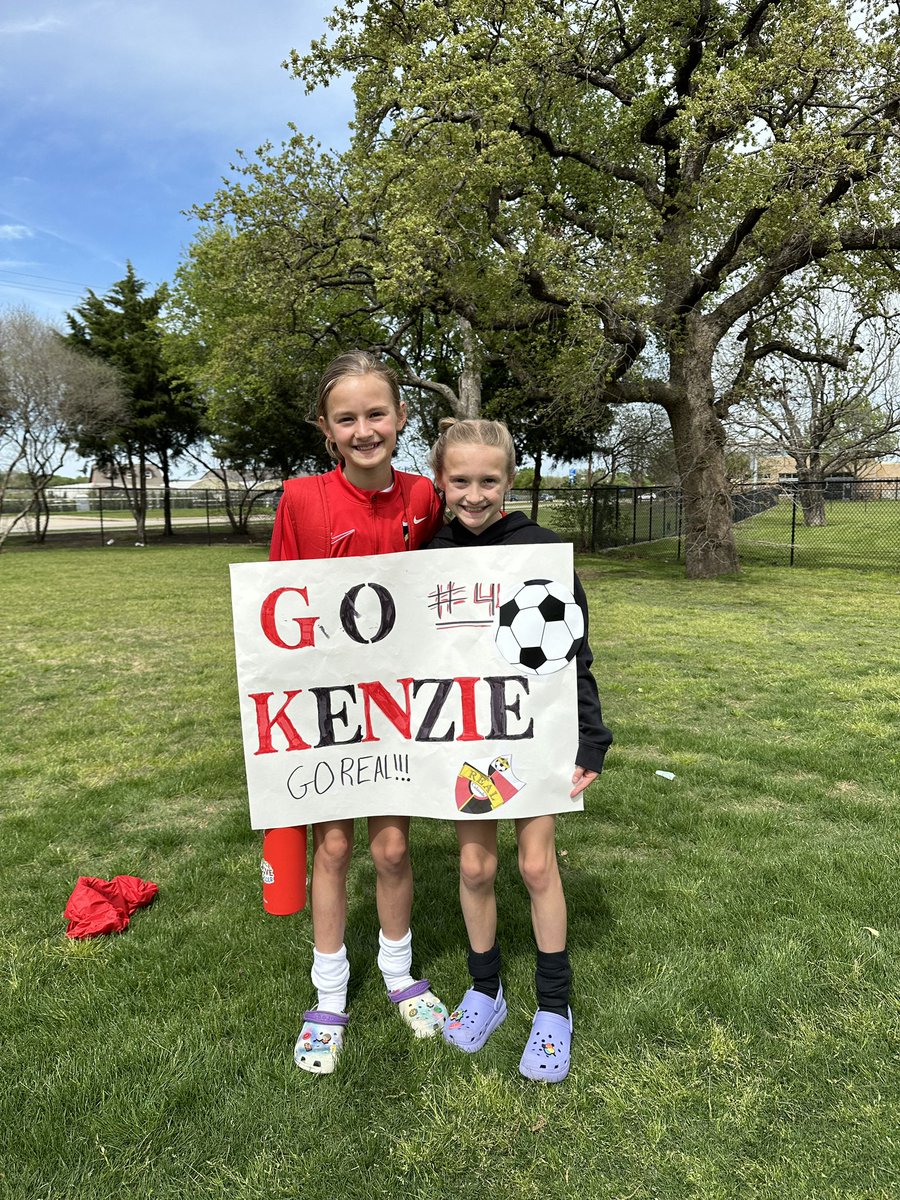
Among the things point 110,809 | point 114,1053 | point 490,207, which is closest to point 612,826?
point 114,1053

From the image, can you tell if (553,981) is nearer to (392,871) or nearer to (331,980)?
(392,871)

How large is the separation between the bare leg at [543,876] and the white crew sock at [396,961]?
48cm

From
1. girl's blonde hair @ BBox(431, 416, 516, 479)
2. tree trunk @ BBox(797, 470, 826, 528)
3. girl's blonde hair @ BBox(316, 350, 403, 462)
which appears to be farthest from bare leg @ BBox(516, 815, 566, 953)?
tree trunk @ BBox(797, 470, 826, 528)

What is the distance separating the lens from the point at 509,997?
2.51 m

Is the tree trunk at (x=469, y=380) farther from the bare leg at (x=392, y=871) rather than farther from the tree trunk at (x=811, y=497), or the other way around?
the bare leg at (x=392, y=871)

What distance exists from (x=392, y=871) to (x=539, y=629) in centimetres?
93

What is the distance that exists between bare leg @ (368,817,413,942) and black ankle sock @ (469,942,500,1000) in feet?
0.83

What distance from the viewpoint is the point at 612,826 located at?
3.90 metres

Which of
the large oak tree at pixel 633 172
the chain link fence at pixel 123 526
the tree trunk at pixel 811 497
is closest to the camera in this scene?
the large oak tree at pixel 633 172

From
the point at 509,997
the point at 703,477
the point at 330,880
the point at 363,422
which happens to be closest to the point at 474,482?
the point at 363,422

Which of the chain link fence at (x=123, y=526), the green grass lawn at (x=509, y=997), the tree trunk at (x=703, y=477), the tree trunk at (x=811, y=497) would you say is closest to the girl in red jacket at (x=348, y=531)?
the green grass lawn at (x=509, y=997)

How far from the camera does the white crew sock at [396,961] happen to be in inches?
96.0

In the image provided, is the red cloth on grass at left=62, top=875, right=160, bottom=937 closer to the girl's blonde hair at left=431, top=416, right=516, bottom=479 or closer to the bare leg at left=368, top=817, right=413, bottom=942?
the bare leg at left=368, top=817, right=413, bottom=942

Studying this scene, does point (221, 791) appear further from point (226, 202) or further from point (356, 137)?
point (356, 137)
